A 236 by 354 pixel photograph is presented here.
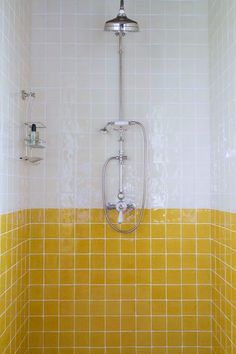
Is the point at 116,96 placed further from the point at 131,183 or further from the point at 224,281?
the point at 224,281

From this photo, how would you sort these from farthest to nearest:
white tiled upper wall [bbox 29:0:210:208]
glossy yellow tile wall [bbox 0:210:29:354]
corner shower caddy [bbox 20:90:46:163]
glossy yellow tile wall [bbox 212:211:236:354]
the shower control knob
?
white tiled upper wall [bbox 29:0:210:208] < the shower control knob < corner shower caddy [bbox 20:90:46:163] < glossy yellow tile wall [bbox 212:211:236:354] < glossy yellow tile wall [bbox 0:210:29:354]

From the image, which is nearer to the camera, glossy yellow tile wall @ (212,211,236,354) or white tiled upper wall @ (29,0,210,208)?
glossy yellow tile wall @ (212,211,236,354)

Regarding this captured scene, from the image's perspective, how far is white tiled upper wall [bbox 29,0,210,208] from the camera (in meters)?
2.81

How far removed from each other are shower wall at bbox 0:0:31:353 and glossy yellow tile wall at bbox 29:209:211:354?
15 centimetres

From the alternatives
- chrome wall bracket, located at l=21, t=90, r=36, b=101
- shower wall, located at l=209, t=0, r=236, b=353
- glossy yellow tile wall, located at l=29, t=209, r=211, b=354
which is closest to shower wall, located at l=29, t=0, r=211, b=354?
glossy yellow tile wall, located at l=29, t=209, r=211, b=354

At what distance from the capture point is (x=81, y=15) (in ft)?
9.34

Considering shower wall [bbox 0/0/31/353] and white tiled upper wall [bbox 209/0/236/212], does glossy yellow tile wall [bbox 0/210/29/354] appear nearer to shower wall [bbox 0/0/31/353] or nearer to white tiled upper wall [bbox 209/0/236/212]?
shower wall [bbox 0/0/31/353]

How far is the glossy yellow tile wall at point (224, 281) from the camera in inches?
89.9

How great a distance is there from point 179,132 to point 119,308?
1.33m

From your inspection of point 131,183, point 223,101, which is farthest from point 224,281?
point 223,101

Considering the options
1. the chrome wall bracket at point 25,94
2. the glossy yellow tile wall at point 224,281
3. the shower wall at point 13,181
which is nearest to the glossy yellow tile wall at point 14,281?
the shower wall at point 13,181

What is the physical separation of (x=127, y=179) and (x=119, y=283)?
2.43ft

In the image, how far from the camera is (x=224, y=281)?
→ 8.00 feet

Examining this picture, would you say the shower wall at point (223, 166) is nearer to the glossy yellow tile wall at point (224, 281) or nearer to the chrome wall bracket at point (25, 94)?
the glossy yellow tile wall at point (224, 281)
